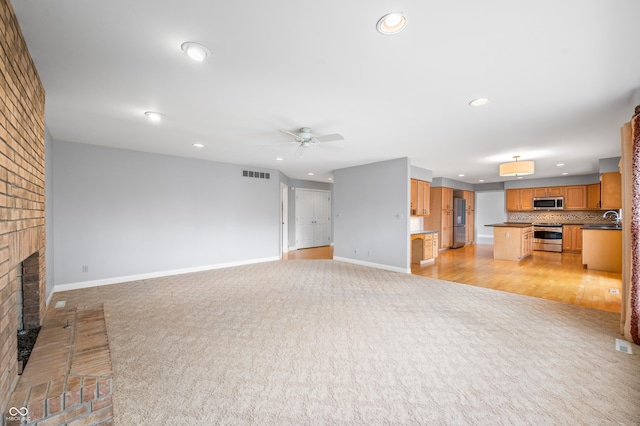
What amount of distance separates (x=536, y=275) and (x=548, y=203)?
15.6 feet

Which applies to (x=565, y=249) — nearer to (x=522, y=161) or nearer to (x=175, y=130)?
(x=522, y=161)

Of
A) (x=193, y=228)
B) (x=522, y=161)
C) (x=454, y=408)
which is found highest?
(x=522, y=161)

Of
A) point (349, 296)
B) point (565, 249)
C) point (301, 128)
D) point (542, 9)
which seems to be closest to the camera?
point (542, 9)

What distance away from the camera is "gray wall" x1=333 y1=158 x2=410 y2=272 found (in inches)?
235

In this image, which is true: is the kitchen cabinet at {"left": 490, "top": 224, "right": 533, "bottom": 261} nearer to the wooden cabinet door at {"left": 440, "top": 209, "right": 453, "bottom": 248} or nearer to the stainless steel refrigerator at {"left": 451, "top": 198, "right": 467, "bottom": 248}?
the wooden cabinet door at {"left": 440, "top": 209, "right": 453, "bottom": 248}

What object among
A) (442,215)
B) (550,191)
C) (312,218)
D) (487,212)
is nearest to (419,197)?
(442,215)

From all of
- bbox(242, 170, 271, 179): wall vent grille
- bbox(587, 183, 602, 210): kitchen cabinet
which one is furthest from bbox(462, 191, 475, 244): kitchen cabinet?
bbox(242, 170, 271, 179): wall vent grille

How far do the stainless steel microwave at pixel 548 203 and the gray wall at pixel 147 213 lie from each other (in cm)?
880

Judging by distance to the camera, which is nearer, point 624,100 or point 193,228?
point 624,100

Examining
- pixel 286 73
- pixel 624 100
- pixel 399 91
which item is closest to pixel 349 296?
pixel 399 91

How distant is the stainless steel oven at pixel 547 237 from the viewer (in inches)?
344

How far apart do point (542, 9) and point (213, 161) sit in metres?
5.90

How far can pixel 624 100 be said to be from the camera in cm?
287

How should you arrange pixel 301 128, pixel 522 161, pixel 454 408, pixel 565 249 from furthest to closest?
pixel 565 249 → pixel 522 161 → pixel 301 128 → pixel 454 408
